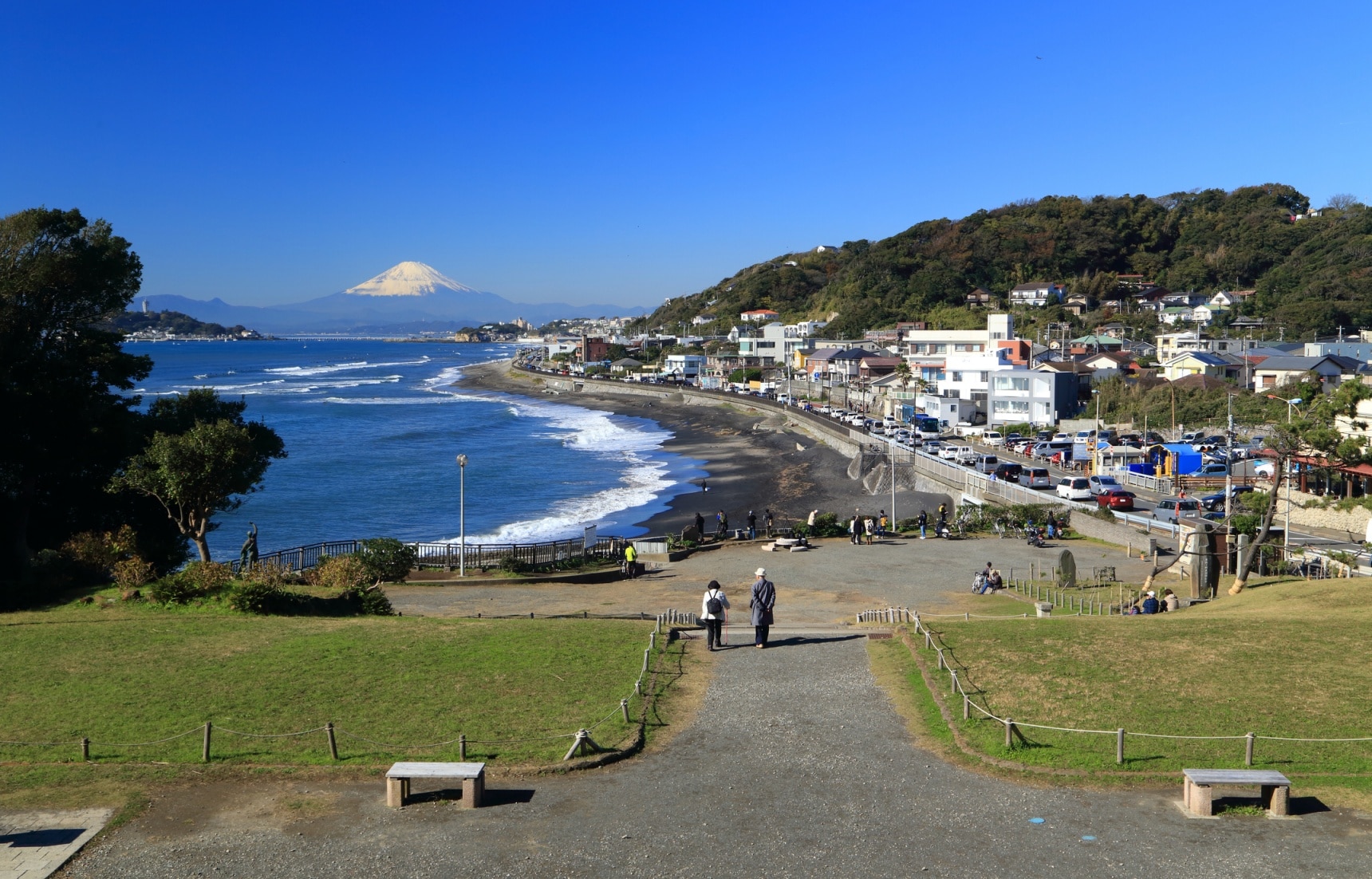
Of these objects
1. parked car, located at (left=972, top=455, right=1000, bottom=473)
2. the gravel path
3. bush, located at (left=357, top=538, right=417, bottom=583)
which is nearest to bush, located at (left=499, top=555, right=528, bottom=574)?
bush, located at (left=357, top=538, right=417, bottom=583)

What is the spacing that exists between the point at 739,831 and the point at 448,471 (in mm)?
46424

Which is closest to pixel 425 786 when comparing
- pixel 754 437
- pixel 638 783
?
pixel 638 783

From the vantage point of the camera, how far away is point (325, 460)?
57750 millimetres

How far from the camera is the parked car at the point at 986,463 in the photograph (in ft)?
136

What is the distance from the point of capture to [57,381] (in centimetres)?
1950

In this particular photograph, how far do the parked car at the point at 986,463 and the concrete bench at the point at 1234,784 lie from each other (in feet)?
109

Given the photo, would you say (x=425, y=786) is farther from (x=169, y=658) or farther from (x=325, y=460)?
(x=325, y=460)

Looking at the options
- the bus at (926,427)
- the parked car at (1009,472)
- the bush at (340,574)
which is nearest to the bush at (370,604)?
the bush at (340,574)

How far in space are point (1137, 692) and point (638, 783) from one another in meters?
5.76

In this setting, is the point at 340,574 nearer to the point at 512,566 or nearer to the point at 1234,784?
the point at 512,566

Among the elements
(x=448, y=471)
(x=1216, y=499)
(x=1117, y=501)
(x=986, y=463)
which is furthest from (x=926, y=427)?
(x=448, y=471)

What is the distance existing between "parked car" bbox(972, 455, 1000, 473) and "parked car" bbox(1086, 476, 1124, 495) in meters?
5.17

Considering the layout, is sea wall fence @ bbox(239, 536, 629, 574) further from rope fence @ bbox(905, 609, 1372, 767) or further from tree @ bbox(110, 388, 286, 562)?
rope fence @ bbox(905, 609, 1372, 767)

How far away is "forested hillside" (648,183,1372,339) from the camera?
325 feet
